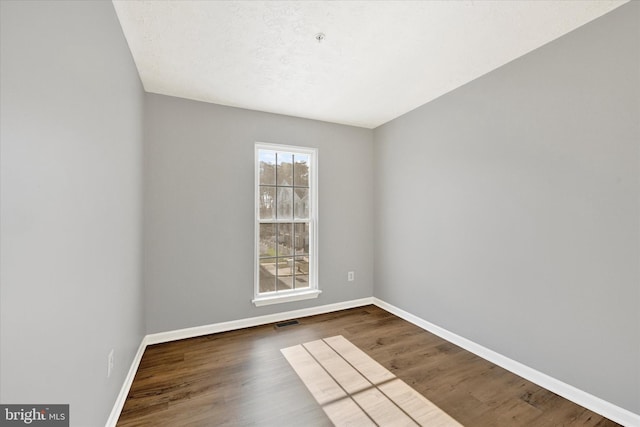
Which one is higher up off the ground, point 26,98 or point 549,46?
point 549,46

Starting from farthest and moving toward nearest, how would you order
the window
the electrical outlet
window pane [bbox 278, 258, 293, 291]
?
window pane [bbox 278, 258, 293, 291]
the window
the electrical outlet

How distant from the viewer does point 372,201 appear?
161 inches

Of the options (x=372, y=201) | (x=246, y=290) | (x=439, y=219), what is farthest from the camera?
(x=372, y=201)

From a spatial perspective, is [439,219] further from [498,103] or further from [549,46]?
[549,46]

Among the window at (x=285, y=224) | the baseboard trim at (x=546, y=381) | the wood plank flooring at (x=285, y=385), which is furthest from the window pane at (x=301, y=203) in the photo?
the baseboard trim at (x=546, y=381)

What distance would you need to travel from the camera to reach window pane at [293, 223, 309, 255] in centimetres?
368

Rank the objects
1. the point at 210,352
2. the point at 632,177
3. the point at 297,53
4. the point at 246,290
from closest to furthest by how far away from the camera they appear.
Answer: the point at 632,177, the point at 297,53, the point at 210,352, the point at 246,290

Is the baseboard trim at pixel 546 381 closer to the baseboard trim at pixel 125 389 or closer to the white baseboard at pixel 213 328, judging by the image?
the white baseboard at pixel 213 328

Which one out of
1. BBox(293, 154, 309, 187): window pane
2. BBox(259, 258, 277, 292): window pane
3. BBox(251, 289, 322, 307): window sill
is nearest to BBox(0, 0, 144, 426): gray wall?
BBox(251, 289, 322, 307): window sill

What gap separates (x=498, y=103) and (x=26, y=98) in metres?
3.06

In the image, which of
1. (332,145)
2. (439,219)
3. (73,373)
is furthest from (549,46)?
(73,373)

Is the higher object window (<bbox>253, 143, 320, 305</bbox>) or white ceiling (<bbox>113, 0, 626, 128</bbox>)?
white ceiling (<bbox>113, 0, 626, 128</bbox>)

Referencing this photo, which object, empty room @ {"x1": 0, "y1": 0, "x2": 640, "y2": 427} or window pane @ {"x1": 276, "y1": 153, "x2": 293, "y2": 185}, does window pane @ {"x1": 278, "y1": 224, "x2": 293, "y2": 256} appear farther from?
window pane @ {"x1": 276, "y1": 153, "x2": 293, "y2": 185}

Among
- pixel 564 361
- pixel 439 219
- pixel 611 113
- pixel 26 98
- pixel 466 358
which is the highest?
pixel 611 113
